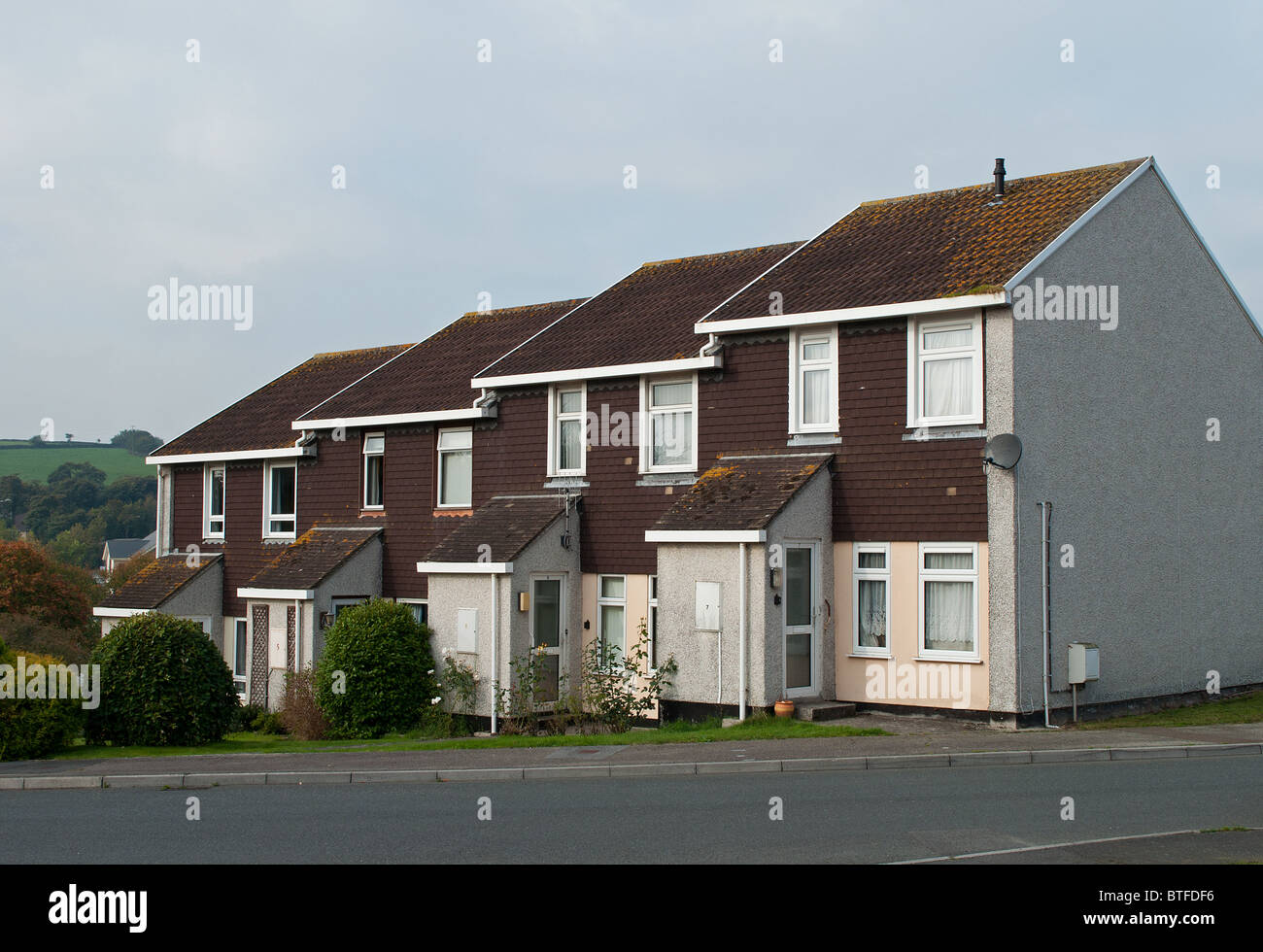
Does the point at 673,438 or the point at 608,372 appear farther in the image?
the point at 608,372

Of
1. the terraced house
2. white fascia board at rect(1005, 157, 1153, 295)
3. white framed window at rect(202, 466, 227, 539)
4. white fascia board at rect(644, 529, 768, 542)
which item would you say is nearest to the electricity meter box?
the terraced house

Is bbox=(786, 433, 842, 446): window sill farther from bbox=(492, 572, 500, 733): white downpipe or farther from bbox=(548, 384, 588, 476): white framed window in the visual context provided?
bbox=(492, 572, 500, 733): white downpipe

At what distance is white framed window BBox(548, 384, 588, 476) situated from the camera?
23.5 meters

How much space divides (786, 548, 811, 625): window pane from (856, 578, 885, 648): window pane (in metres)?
0.78

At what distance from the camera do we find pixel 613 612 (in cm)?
Result: 2273

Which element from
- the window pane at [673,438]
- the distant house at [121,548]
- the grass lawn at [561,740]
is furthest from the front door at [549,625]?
the distant house at [121,548]

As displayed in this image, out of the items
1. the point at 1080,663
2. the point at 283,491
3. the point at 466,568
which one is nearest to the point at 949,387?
the point at 1080,663

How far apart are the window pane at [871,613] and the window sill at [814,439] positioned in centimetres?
215

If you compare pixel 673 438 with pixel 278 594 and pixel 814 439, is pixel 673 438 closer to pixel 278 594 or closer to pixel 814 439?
pixel 814 439

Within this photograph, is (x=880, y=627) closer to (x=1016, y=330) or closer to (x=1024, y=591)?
(x=1024, y=591)

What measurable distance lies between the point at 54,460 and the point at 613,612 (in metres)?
126

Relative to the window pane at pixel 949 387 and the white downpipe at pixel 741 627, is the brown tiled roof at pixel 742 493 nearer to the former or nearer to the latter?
the white downpipe at pixel 741 627

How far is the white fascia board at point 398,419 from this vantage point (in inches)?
977

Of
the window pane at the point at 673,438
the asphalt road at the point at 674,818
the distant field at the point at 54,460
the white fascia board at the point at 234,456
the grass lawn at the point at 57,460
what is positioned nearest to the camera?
the asphalt road at the point at 674,818
